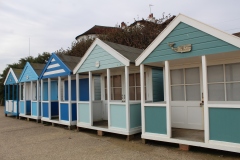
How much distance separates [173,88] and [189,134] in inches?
72.7

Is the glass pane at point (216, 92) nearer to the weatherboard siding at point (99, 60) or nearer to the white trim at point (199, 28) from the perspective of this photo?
the white trim at point (199, 28)

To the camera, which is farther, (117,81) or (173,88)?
(117,81)

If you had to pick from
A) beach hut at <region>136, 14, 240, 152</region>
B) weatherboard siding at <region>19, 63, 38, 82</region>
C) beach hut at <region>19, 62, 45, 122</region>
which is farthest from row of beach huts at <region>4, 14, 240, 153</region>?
weatherboard siding at <region>19, 63, 38, 82</region>

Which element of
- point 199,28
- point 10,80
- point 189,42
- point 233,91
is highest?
point 199,28

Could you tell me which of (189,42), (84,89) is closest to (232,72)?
(189,42)

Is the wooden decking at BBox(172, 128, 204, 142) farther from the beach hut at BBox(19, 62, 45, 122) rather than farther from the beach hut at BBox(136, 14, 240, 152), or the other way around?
the beach hut at BBox(19, 62, 45, 122)

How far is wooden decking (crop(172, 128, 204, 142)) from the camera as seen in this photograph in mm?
5907

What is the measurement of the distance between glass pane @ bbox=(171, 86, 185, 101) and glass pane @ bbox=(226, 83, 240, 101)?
154 centimetres

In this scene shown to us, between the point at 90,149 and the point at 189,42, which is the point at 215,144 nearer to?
the point at 189,42

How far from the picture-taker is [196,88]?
714 centimetres

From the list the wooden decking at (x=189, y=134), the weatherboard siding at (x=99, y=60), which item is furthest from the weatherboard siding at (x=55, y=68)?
the wooden decking at (x=189, y=134)

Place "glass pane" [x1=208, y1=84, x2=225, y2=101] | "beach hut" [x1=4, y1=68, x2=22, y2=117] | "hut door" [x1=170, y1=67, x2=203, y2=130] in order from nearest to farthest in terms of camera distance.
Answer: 1. "glass pane" [x1=208, y1=84, x2=225, y2=101]
2. "hut door" [x1=170, y1=67, x2=203, y2=130]
3. "beach hut" [x1=4, y1=68, x2=22, y2=117]

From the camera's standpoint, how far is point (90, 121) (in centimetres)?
871

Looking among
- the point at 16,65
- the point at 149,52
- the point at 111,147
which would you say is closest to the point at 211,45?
the point at 149,52
